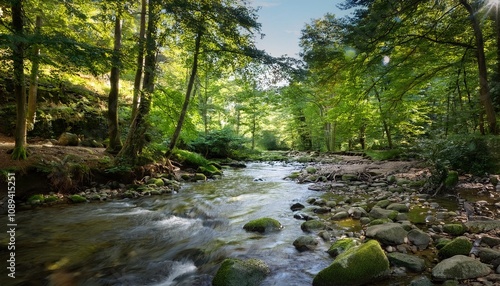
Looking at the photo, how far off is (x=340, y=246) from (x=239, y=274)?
5.12ft

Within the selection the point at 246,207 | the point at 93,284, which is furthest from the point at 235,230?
the point at 93,284

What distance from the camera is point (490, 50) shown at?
32.1 ft

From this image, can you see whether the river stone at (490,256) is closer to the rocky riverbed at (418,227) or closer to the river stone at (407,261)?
the rocky riverbed at (418,227)

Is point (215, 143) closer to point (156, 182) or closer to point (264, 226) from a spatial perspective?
point (156, 182)

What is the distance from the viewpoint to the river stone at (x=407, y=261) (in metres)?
3.12

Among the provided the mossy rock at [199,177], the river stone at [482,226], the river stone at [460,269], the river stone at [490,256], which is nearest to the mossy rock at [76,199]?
the mossy rock at [199,177]

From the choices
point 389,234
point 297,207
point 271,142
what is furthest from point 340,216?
point 271,142

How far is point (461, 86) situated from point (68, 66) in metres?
16.3

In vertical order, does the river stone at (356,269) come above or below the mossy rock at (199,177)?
below

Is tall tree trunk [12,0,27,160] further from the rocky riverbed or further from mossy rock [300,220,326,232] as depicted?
the rocky riverbed

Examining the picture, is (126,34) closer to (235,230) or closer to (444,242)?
(235,230)

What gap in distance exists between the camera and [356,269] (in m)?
2.97

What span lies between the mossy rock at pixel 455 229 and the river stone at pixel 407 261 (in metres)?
1.18

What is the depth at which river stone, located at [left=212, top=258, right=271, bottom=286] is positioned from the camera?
3026 millimetres
